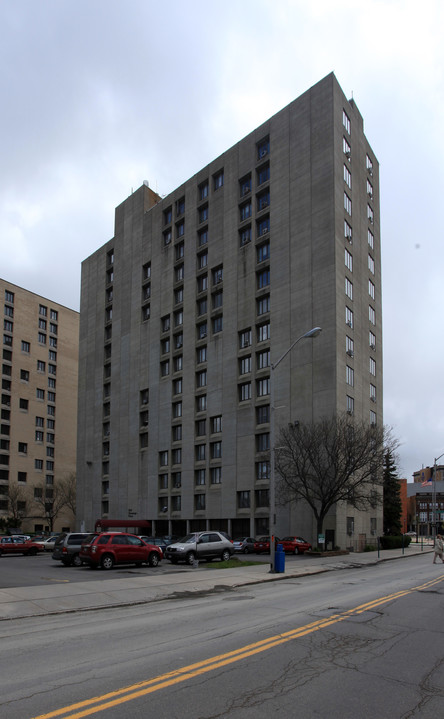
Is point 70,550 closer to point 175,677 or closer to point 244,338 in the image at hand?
point 175,677

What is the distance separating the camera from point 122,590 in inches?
703

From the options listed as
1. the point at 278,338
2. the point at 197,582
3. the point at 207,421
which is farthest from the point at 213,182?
the point at 197,582

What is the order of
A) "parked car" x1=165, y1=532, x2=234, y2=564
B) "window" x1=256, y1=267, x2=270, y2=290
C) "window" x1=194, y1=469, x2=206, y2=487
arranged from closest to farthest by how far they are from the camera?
"parked car" x1=165, y1=532, x2=234, y2=564
"window" x1=256, y1=267, x2=270, y2=290
"window" x1=194, y1=469, x2=206, y2=487

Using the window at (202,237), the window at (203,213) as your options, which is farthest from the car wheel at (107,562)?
the window at (203,213)

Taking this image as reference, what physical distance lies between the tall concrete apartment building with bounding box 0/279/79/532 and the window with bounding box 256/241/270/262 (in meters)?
54.5

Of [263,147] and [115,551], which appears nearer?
[115,551]

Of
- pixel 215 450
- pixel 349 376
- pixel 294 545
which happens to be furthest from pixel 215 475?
pixel 349 376

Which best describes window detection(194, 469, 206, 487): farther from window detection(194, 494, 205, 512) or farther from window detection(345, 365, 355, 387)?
window detection(345, 365, 355, 387)

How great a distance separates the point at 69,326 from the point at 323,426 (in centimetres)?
7523

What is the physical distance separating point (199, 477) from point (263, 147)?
3291 centimetres

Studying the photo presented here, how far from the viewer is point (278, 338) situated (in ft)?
166

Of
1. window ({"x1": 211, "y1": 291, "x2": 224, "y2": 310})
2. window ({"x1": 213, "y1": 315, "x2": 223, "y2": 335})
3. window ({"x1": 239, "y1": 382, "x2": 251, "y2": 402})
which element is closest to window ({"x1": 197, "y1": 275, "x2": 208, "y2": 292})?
window ({"x1": 211, "y1": 291, "x2": 224, "y2": 310})

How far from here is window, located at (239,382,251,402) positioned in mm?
53219

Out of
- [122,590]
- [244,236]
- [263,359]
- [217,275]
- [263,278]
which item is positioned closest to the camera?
[122,590]
